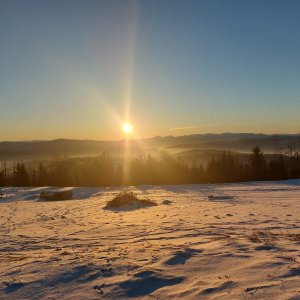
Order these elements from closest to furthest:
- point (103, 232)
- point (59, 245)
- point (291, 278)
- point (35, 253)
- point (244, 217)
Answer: point (291, 278)
point (35, 253)
point (59, 245)
point (103, 232)
point (244, 217)

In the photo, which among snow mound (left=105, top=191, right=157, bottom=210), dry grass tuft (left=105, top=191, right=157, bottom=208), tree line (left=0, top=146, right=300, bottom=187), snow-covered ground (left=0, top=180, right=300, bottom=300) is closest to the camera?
snow-covered ground (left=0, top=180, right=300, bottom=300)

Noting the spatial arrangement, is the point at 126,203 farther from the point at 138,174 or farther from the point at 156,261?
the point at 138,174

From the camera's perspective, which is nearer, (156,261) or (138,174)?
(156,261)

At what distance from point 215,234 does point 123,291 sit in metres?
5.04

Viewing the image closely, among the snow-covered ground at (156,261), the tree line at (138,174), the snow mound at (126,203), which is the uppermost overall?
the snow-covered ground at (156,261)

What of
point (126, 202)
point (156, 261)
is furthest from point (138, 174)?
point (156, 261)

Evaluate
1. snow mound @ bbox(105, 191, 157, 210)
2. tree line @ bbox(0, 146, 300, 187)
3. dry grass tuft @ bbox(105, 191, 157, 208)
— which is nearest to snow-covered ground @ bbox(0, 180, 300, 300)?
snow mound @ bbox(105, 191, 157, 210)

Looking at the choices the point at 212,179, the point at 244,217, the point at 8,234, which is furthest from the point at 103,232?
the point at 212,179

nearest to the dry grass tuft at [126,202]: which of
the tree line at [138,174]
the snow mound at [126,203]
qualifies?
the snow mound at [126,203]

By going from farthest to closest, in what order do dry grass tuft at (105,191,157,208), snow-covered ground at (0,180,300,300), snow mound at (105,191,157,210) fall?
dry grass tuft at (105,191,157,208)
snow mound at (105,191,157,210)
snow-covered ground at (0,180,300,300)

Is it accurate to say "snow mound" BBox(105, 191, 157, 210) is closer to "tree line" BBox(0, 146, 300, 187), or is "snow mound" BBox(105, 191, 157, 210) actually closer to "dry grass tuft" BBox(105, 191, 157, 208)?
"dry grass tuft" BBox(105, 191, 157, 208)

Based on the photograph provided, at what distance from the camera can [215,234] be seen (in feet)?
33.8

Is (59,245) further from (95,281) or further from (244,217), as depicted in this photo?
(244,217)

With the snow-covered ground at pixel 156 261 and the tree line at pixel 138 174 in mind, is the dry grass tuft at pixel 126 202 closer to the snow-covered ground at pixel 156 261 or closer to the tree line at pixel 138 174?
the snow-covered ground at pixel 156 261
